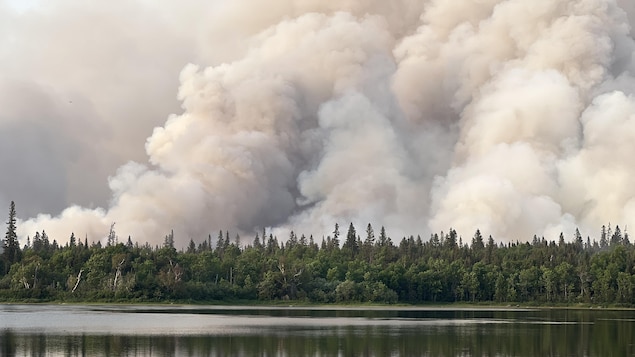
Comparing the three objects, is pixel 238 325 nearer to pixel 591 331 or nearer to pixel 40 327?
pixel 40 327

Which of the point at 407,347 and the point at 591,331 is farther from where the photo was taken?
the point at 591,331

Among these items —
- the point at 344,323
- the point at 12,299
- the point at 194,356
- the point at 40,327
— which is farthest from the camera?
the point at 12,299

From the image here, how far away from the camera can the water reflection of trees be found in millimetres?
72000

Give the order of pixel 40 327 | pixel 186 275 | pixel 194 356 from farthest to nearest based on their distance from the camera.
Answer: pixel 186 275 < pixel 40 327 < pixel 194 356

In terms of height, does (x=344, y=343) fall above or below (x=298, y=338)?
below

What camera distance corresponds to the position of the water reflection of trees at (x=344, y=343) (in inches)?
2835

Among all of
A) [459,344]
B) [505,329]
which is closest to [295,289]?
[505,329]

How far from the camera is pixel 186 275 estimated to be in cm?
19488

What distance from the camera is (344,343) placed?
80.9 metres

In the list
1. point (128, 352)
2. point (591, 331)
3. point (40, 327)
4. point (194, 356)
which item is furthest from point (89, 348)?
point (591, 331)

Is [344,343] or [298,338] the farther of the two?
[298,338]

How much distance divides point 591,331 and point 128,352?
2220 inches

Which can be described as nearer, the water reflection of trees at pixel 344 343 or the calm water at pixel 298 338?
the water reflection of trees at pixel 344 343

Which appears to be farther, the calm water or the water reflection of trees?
the calm water
